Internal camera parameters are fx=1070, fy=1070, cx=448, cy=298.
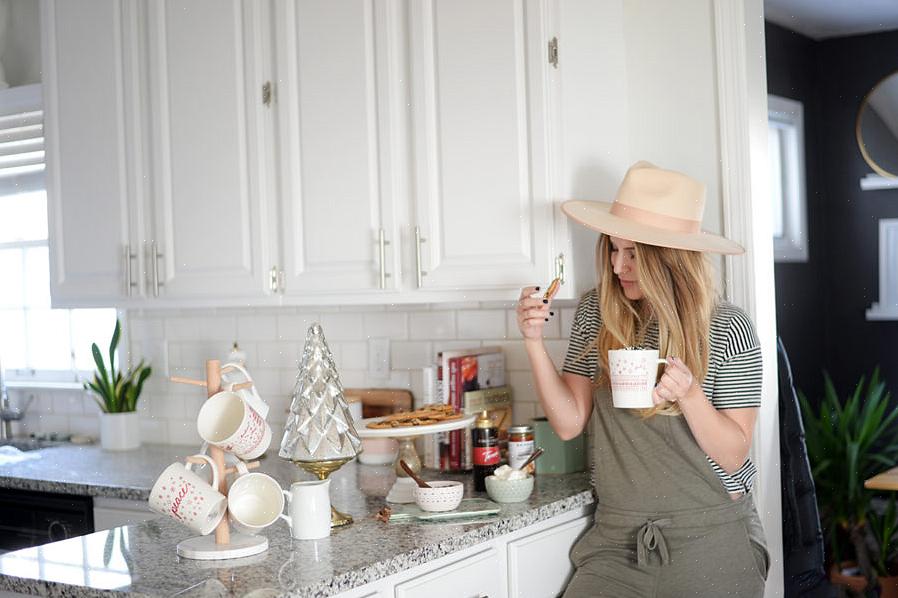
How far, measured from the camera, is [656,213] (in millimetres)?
2717

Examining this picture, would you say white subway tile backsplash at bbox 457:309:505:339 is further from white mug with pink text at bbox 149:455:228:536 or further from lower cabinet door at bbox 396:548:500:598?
white mug with pink text at bbox 149:455:228:536

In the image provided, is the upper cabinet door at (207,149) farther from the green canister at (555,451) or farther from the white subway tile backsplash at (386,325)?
the green canister at (555,451)

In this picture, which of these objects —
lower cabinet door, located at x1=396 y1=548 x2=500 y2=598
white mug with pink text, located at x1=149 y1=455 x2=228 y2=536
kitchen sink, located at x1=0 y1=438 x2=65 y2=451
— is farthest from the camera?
kitchen sink, located at x1=0 y1=438 x2=65 y2=451

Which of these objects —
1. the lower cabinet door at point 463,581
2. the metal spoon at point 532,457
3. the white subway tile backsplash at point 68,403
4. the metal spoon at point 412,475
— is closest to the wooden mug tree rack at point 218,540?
the lower cabinet door at point 463,581

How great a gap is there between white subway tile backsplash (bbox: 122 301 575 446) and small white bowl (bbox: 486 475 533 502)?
0.65 m

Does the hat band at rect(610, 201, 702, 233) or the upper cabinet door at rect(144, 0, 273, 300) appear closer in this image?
the hat band at rect(610, 201, 702, 233)

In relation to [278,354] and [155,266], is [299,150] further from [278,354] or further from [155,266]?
[278,354]

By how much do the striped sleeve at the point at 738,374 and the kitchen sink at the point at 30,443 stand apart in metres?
2.90

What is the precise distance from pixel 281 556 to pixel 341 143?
1370 millimetres

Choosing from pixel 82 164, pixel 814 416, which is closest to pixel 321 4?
pixel 82 164

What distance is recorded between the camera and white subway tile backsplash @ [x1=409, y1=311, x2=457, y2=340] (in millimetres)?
3543

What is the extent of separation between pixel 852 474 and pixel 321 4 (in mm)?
2655

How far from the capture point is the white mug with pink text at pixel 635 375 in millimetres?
2416

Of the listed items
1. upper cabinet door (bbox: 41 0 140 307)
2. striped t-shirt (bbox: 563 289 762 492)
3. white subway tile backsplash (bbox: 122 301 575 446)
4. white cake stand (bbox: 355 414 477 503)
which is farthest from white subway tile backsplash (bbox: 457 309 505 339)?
upper cabinet door (bbox: 41 0 140 307)
